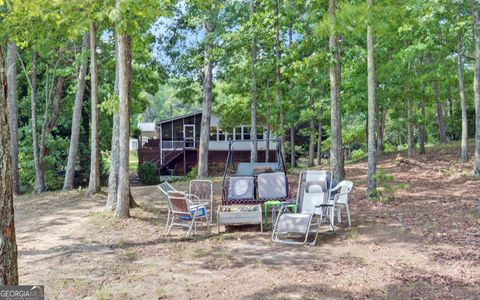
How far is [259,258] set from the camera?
17.7 feet

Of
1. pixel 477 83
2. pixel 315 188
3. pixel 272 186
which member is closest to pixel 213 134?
pixel 477 83

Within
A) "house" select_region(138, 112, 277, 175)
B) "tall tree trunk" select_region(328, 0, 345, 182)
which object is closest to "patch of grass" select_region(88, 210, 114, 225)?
"tall tree trunk" select_region(328, 0, 345, 182)

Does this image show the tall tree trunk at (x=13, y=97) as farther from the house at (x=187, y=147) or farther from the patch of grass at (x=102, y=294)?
the house at (x=187, y=147)

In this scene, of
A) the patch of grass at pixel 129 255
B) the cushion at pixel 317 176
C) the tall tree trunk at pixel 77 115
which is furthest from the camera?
the tall tree trunk at pixel 77 115

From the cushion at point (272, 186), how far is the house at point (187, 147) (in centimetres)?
1619

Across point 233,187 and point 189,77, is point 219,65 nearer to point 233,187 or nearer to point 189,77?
point 189,77

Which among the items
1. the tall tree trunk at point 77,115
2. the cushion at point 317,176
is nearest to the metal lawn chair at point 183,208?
the cushion at point 317,176

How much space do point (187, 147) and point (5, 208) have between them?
79.7ft

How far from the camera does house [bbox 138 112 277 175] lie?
1017 inches

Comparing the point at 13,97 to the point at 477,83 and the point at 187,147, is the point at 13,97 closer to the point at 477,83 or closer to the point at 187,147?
the point at 187,147

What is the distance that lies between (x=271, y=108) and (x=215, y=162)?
34.6ft

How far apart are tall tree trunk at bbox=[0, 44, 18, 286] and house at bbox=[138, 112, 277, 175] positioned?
70.7 feet

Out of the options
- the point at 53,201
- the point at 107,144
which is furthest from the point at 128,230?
the point at 107,144

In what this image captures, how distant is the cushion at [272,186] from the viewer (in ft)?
26.6
